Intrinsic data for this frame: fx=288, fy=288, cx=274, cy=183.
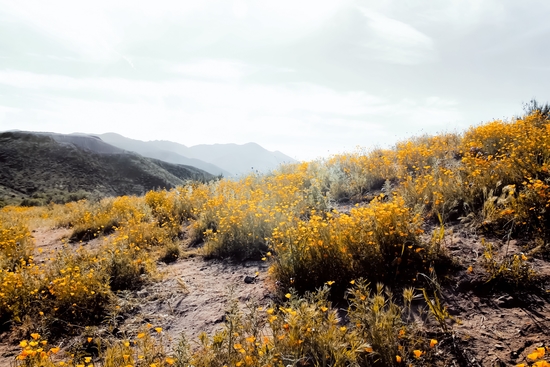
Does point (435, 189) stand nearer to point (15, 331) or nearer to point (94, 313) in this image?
point (94, 313)

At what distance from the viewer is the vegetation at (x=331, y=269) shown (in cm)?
233

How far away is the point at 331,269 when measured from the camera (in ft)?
11.5

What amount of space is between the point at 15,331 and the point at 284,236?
11.6ft

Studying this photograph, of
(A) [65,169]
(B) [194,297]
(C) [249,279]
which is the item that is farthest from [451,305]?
(A) [65,169]

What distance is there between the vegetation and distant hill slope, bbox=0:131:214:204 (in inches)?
1054

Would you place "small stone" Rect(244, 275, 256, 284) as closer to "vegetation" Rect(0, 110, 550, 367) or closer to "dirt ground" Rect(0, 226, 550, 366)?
"dirt ground" Rect(0, 226, 550, 366)

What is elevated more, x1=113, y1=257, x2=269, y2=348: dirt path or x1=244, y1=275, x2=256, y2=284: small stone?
x1=244, y1=275, x2=256, y2=284: small stone

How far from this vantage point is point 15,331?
11.4ft

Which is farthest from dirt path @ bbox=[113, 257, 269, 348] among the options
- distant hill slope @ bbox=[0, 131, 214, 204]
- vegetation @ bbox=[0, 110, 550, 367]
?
distant hill slope @ bbox=[0, 131, 214, 204]

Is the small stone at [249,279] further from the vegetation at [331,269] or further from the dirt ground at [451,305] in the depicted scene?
the vegetation at [331,269]

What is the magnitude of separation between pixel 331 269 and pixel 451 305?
1.26 m

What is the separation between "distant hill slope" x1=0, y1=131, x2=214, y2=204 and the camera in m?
34.8

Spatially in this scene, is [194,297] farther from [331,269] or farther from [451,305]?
[451,305]

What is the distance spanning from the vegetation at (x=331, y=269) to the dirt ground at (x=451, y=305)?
4.9 inches
